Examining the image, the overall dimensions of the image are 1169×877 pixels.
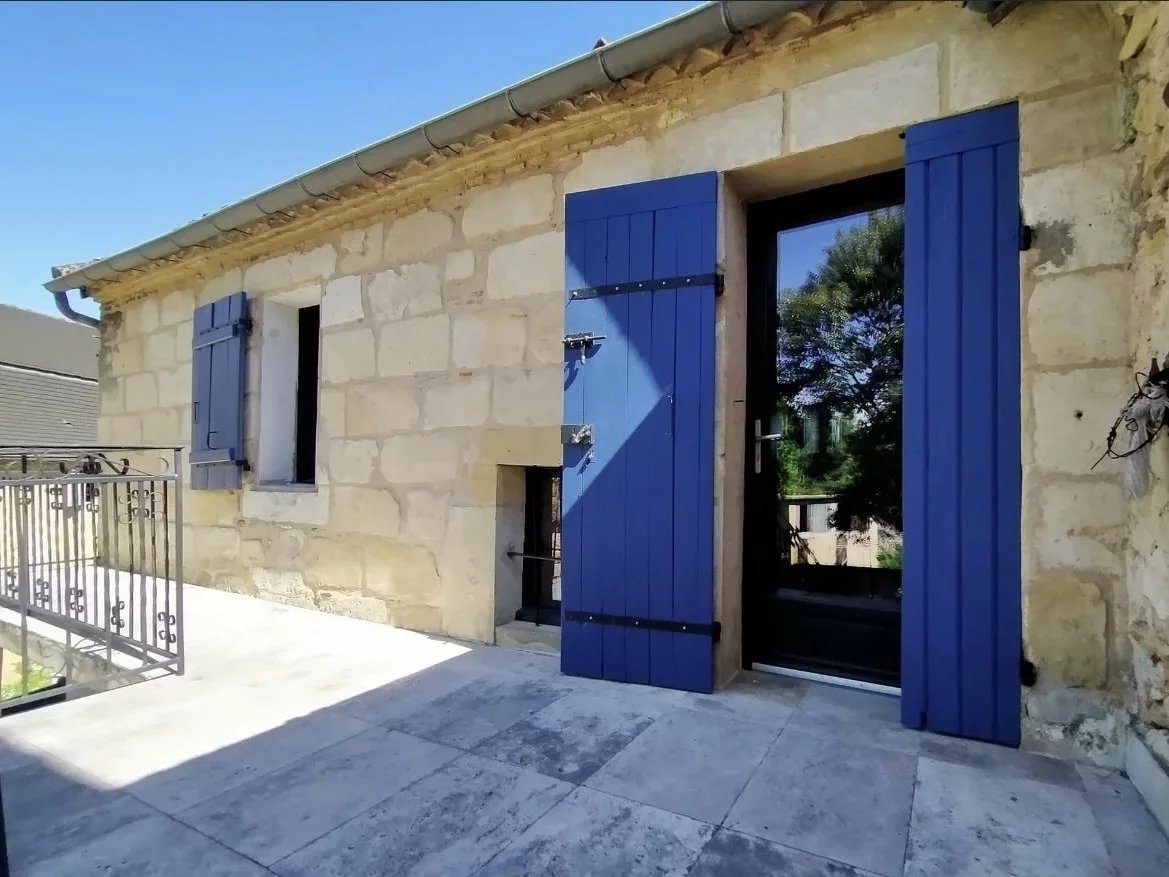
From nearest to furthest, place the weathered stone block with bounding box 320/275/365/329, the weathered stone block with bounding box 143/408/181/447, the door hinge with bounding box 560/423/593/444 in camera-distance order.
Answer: the door hinge with bounding box 560/423/593/444 < the weathered stone block with bounding box 320/275/365/329 < the weathered stone block with bounding box 143/408/181/447

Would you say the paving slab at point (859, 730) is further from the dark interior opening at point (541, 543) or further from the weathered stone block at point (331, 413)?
the weathered stone block at point (331, 413)

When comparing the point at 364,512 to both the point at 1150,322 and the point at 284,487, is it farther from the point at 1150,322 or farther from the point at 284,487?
the point at 1150,322

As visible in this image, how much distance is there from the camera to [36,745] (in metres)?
1.94

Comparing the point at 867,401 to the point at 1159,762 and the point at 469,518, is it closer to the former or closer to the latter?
the point at 1159,762

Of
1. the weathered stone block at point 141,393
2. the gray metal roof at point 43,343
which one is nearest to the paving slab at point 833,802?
the weathered stone block at point 141,393

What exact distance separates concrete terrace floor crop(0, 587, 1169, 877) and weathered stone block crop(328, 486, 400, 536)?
114cm

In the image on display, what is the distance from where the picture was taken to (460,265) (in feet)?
10.7

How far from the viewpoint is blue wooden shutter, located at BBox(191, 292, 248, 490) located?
4.23 meters

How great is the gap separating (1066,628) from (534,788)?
1.64 meters

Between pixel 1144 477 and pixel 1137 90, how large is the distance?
1.11 metres

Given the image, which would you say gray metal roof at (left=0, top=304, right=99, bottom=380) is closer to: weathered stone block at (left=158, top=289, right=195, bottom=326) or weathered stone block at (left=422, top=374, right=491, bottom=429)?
weathered stone block at (left=158, top=289, right=195, bottom=326)

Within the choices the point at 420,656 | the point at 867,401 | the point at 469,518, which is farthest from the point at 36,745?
the point at 867,401

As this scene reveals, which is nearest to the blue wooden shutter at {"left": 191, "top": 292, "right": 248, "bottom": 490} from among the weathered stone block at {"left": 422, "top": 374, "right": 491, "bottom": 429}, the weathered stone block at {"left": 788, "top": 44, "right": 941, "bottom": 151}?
the weathered stone block at {"left": 422, "top": 374, "right": 491, "bottom": 429}

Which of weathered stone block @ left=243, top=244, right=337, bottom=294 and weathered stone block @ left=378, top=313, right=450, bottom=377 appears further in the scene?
weathered stone block @ left=243, top=244, right=337, bottom=294
